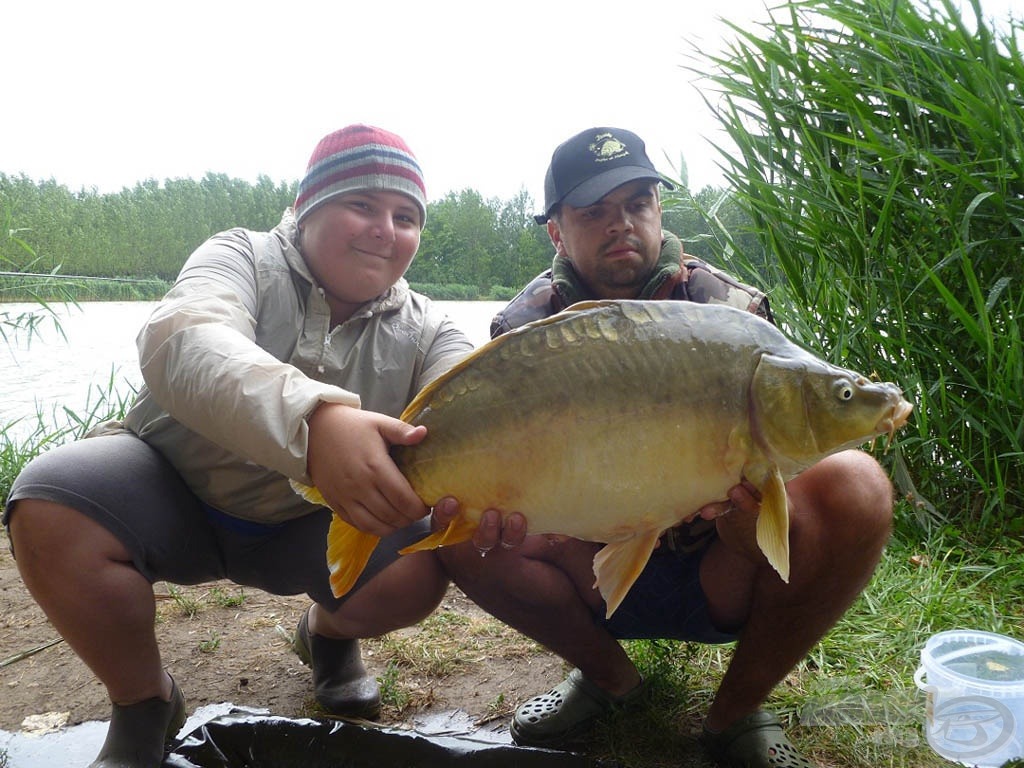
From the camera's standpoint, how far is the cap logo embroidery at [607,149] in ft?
6.91

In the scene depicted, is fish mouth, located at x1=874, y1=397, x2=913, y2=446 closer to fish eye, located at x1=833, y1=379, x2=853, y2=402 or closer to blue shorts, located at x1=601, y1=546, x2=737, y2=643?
fish eye, located at x1=833, y1=379, x2=853, y2=402

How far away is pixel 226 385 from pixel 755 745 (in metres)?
1.25

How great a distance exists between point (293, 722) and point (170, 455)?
26.0 inches

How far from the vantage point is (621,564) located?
1344 mm

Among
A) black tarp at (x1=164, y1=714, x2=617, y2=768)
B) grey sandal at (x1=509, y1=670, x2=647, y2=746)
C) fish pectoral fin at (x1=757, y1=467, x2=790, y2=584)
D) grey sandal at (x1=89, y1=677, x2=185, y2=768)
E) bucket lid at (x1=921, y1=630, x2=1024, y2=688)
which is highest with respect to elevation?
fish pectoral fin at (x1=757, y1=467, x2=790, y2=584)

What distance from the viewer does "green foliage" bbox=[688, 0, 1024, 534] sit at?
269 centimetres

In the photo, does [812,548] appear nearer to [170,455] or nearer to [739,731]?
[739,731]

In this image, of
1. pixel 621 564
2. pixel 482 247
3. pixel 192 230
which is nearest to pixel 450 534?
pixel 621 564

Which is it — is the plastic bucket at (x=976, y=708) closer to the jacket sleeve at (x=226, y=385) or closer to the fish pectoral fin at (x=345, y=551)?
the fish pectoral fin at (x=345, y=551)

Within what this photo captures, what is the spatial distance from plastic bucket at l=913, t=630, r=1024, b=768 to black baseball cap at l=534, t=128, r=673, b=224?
1341 millimetres

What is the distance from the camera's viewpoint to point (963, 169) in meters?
2.71

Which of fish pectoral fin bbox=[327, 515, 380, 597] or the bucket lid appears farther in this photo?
the bucket lid

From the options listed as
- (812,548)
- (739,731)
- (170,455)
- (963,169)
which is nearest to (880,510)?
(812,548)

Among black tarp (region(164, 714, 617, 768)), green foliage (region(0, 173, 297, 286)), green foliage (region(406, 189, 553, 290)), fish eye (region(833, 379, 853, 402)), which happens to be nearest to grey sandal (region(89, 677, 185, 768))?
black tarp (region(164, 714, 617, 768))
